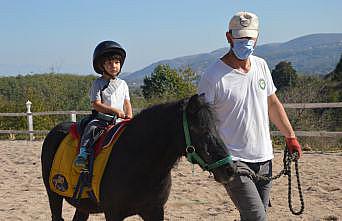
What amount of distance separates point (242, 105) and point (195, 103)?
1.06 feet

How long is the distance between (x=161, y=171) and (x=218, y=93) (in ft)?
2.40

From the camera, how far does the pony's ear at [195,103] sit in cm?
303

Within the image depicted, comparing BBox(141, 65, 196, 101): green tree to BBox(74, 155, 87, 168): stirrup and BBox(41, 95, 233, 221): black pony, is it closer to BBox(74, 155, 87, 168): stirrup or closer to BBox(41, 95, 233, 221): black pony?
BBox(74, 155, 87, 168): stirrup

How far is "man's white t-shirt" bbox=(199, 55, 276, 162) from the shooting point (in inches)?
123

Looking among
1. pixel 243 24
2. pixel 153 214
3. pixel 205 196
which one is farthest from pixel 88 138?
pixel 205 196

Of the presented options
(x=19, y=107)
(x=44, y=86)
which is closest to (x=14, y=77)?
(x=44, y=86)

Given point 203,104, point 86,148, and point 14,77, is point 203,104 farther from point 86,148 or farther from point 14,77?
point 14,77

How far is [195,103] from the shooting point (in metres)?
3.04

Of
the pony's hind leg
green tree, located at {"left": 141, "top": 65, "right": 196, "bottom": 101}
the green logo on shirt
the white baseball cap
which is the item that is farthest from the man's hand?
green tree, located at {"left": 141, "top": 65, "right": 196, "bottom": 101}

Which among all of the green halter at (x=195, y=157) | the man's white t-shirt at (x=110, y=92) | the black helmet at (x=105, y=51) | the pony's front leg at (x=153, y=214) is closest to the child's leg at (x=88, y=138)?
the man's white t-shirt at (x=110, y=92)

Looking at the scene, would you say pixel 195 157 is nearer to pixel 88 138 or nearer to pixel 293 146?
pixel 293 146

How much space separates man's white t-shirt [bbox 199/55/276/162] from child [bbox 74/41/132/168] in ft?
4.12

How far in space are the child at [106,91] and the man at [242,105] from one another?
1260 millimetres

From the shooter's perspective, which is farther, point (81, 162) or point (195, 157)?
point (81, 162)
